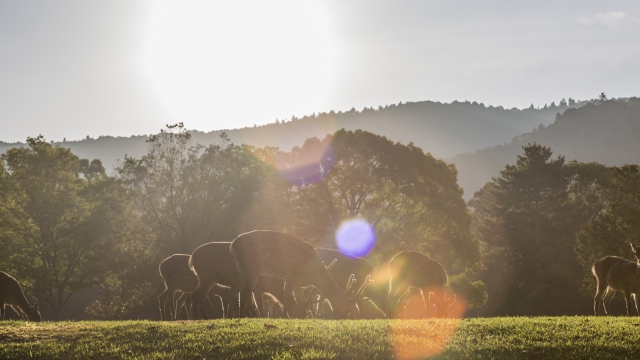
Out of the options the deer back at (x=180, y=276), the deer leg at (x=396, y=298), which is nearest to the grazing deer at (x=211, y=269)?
the deer back at (x=180, y=276)

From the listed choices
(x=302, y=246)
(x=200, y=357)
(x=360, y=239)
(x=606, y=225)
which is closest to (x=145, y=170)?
(x=360, y=239)

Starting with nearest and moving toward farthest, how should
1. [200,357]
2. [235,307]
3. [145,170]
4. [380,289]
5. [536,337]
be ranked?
[200,357] < [536,337] < [235,307] < [380,289] < [145,170]

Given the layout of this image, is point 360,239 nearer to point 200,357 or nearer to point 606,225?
point 606,225

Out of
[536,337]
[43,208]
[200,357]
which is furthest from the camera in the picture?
[43,208]

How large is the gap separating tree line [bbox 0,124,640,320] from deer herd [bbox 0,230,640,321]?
15.0 meters

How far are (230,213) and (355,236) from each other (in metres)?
10.7

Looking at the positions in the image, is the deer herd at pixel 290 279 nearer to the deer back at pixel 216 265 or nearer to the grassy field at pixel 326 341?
the deer back at pixel 216 265

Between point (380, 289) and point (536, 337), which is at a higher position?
point (536, 337)

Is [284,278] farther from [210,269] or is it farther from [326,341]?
[326,341]

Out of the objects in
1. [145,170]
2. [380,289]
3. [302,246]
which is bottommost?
[380,289]

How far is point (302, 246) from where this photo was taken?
64.1 ft

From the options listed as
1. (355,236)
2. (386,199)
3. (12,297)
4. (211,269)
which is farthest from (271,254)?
(386,199)

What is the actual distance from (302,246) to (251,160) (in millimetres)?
30876

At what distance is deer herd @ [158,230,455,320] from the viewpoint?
18.7m
